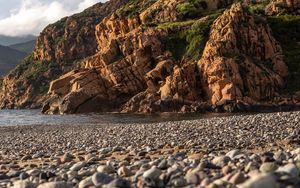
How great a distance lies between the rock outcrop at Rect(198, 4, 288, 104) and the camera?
245 ft

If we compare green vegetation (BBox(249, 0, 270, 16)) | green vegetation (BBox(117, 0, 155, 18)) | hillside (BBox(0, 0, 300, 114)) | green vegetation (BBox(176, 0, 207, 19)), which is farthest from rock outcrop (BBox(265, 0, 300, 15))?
green vegetation (BBox(117, 0, 155, 18))

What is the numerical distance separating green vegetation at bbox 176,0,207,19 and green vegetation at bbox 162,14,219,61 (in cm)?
793

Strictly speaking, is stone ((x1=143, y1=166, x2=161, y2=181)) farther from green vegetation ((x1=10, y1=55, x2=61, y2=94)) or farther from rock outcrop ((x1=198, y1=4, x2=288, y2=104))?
green vegetation ((x1=10, y1=55, x2=61, y2=94))

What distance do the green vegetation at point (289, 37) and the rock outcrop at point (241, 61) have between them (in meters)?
1.90

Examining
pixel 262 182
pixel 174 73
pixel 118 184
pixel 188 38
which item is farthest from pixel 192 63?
pixel 262 182

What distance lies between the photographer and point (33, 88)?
177375mm

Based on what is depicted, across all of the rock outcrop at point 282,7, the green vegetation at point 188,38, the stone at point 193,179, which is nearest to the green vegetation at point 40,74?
the green vegetation at point 188,38

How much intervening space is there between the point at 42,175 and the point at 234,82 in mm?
66187

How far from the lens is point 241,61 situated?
78250 millimetres

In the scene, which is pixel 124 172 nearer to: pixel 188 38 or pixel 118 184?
pixel 118 184

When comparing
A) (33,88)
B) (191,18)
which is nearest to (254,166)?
(191,18)

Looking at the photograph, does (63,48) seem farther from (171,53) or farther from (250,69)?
(250,69)

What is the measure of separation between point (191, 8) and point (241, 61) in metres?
34.9

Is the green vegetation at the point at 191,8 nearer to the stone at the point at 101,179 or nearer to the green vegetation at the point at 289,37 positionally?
the green vegetation at the point at 289,37
